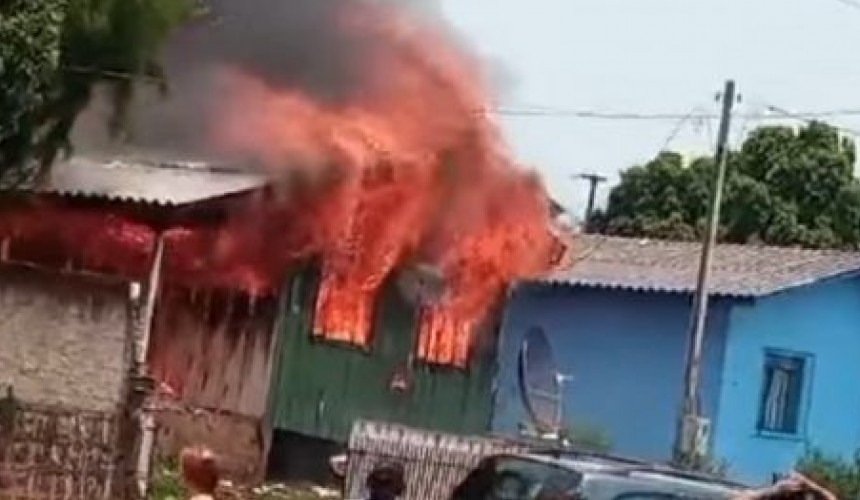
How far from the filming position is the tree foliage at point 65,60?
682 inches

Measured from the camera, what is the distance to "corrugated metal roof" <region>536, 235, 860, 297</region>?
1288 inches

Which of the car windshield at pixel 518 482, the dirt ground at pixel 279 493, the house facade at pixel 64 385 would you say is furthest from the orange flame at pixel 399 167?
the car windshield at pixel 518 482

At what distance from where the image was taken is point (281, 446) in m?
26.2

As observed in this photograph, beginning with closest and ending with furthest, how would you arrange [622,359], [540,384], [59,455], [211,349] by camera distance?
[59,455], [211,349], [540,384], [622,359]

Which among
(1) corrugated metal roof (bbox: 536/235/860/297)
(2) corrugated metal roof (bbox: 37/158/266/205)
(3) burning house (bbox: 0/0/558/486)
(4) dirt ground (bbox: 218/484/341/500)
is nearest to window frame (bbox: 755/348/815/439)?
(1) corrugated metal roof (bbox: 536/235/860/297)

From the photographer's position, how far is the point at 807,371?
3397 centimetres

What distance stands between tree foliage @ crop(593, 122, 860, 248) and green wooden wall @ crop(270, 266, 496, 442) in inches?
804

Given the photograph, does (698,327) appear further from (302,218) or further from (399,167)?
(302,218)

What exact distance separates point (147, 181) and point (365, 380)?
441 centimetres

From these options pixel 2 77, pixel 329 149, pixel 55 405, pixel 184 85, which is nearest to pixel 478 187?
pixel 329 149

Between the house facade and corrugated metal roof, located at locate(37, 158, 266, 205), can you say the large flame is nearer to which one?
corrugated metal roof, located at locate(37, 158, 266, 205)

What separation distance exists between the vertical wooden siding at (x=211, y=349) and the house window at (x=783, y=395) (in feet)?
36.2

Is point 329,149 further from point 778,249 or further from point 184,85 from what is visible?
point 778,249

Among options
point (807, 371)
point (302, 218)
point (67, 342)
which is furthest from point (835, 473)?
point (67, 342)
